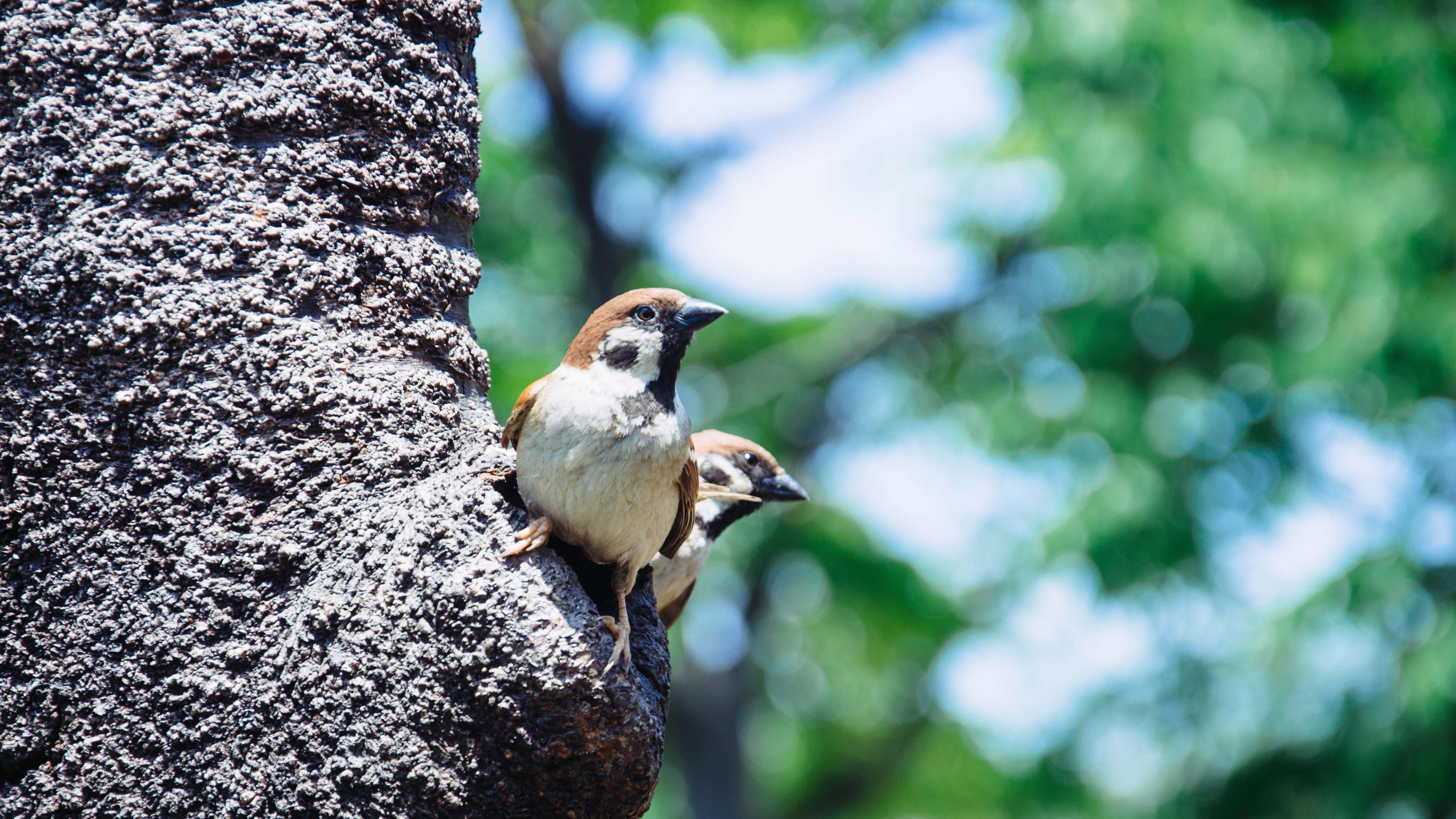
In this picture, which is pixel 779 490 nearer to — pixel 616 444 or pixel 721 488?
pixel 721 488

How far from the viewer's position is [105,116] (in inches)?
72.4

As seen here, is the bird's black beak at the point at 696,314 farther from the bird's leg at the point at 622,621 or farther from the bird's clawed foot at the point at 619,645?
the bird's clawed foot at the point at 619,645

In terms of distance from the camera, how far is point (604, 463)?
1892mm

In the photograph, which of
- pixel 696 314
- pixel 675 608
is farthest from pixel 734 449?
pixel 696 314

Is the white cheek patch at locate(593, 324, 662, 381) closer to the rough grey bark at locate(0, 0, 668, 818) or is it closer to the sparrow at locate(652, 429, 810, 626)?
the rough grey bark at locate(0, 0, 668, 818)

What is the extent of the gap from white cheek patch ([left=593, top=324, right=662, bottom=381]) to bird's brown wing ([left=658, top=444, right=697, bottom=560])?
0.53 ft

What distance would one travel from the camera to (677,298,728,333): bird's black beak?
2.14 m

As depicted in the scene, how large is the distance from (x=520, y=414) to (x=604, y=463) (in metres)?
0.25

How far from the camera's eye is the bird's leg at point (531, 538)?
1.72m

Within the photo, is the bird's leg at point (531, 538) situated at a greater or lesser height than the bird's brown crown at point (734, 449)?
greater

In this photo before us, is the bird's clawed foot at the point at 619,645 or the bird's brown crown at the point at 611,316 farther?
the bird's brown crown at the point at 611,316

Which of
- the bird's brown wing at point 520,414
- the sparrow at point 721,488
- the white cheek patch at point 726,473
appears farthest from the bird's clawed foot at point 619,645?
the white cheek patch at point 726,473

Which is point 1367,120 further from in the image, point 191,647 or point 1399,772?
point 191,647

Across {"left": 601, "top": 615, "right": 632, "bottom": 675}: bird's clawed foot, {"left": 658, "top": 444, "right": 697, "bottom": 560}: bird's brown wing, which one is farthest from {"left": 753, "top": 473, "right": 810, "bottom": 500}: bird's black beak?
{"left": 601, "top": 615, "right": 632, "bottom": 675}: bird's clawed foot
